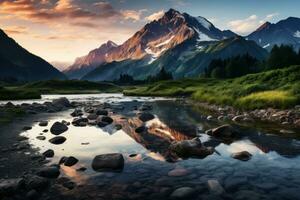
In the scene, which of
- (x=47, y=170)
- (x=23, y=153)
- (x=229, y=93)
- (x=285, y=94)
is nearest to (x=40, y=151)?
(x=23, y=153)

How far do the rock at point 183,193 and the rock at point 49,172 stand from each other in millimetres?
5793

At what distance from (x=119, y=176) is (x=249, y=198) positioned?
597 centimetres

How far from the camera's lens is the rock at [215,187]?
13520mm

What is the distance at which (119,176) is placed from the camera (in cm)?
1577

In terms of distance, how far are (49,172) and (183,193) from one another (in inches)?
253

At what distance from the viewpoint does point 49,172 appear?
15625 millimetres

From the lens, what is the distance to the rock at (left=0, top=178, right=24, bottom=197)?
13.1 m

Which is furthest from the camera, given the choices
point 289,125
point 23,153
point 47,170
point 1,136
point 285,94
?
point 285,94

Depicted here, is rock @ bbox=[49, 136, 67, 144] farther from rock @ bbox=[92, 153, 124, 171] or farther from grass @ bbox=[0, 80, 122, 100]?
grass @ bbox=[0, 80, 122, 100]

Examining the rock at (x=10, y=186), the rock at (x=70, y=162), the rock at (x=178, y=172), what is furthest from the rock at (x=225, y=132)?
the rock at (x=10, y=186)

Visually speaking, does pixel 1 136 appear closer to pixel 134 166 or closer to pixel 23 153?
pixel 23 153

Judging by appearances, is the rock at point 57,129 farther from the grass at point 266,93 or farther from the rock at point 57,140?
the grass at point 266,93

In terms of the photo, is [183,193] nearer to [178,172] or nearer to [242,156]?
[178,172]

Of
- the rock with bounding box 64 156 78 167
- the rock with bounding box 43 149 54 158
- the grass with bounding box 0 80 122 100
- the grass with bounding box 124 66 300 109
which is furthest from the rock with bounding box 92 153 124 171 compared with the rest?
the grass with bounding box 0 80 122 100
